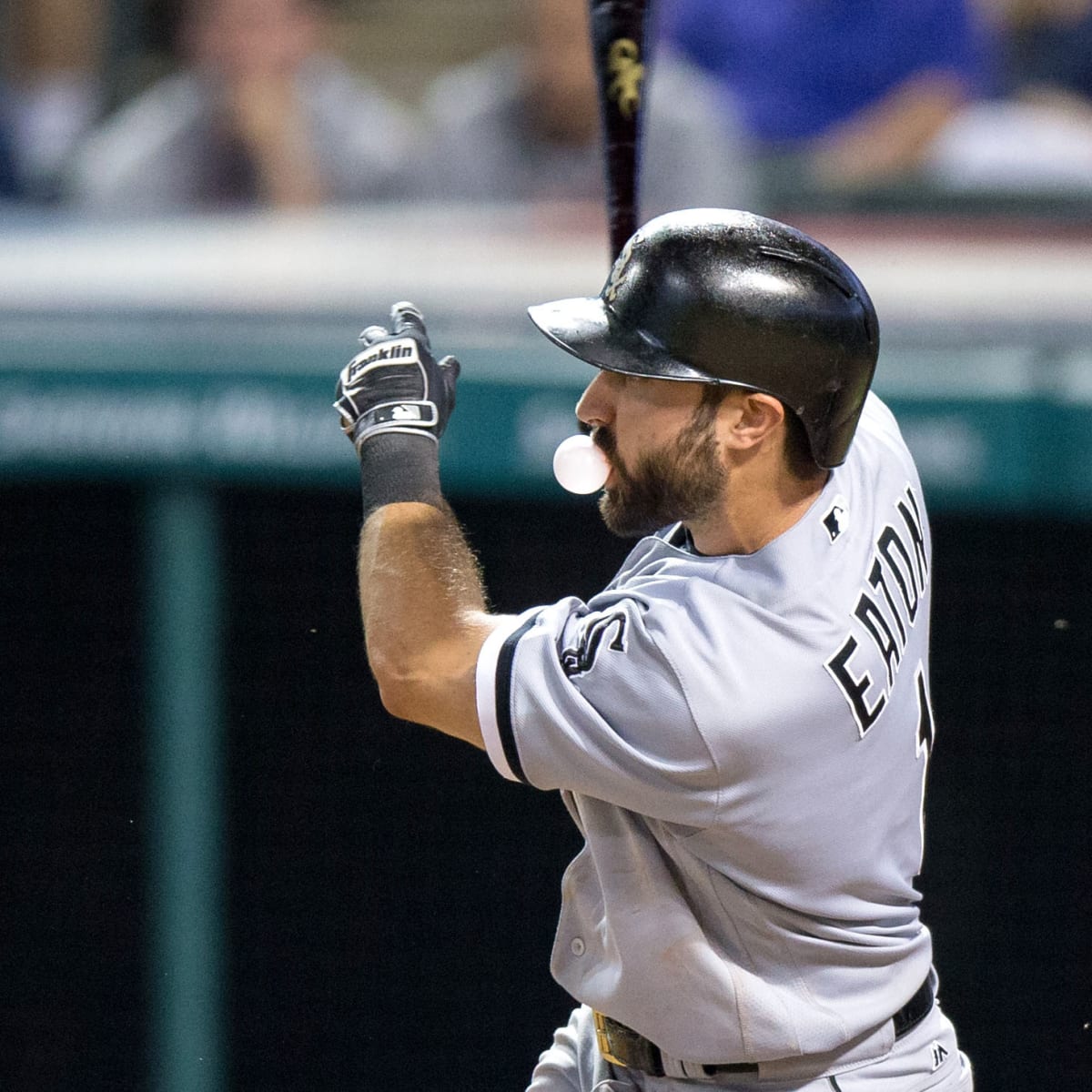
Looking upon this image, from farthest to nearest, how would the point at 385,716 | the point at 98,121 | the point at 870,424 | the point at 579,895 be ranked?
1. the point at 98,121
2. the point at 385,716
3. the point at 870,424
4. the point at 579,895

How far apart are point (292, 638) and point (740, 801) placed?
68.3 inches

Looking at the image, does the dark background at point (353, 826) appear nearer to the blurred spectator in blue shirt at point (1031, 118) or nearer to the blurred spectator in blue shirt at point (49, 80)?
the blurred spectator in blue shirt at point (1031, 118)

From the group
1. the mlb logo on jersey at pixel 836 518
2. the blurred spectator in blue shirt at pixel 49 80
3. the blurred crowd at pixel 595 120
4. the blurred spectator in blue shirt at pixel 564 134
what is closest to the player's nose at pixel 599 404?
the mlb logo on jersey at pixel 836 518

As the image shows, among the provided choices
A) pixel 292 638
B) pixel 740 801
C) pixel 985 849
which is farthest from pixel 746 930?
pixel 292 638

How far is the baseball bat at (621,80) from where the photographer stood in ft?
7.18

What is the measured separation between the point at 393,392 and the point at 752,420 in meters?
0.42

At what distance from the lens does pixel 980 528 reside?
123 inches

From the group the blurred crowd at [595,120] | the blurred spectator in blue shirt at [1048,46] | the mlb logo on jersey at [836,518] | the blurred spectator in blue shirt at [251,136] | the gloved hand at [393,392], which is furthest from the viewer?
the blurred spectator in blue shirt at [1048,46]

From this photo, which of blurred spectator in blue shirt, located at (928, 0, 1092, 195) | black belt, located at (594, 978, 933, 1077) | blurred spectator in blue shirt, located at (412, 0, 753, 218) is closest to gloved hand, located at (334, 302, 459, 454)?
black belt, located at (594, 978, 933, 1077)

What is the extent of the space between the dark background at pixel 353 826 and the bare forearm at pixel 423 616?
Result: 4.45 ft

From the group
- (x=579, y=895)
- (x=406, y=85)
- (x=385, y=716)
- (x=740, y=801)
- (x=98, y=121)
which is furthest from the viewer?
(x=406, y=85)

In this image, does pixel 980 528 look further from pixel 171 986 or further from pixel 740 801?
pixel 171 986

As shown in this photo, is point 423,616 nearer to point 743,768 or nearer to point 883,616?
point 743,768

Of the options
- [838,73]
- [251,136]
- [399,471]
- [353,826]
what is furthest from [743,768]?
[838,73]
